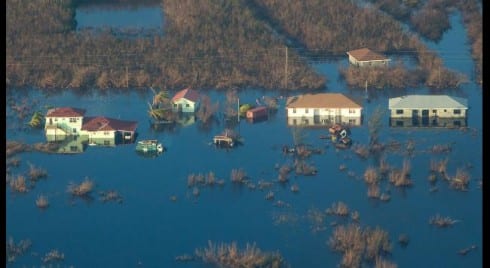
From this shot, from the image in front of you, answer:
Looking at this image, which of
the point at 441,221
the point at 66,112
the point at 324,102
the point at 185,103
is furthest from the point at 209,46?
the point at 441,221

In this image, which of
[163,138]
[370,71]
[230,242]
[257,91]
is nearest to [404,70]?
[370,71]

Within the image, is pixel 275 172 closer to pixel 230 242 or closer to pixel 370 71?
pixel 230 242

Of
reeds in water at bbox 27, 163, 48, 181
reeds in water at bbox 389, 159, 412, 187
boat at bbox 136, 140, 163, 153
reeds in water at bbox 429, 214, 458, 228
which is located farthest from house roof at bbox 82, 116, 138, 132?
reeds in water at bbox 429, 214, 458, 228

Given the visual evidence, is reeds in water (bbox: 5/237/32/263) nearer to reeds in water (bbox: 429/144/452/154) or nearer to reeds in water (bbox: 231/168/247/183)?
reeds in water (bbox: 231/168/247/183)

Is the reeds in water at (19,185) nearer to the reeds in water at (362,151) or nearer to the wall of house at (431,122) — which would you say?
the reeds in water at (362,151)

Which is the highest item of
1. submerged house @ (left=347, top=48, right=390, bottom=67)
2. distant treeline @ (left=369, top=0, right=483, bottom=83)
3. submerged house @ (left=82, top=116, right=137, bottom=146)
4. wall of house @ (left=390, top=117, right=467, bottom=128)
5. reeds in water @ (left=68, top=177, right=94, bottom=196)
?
distant treeline @ (left=369, top=0, right=483, bottom=83)

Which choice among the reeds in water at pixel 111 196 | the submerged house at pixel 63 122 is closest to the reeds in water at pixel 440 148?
the reeds in water at pixel 111 196
